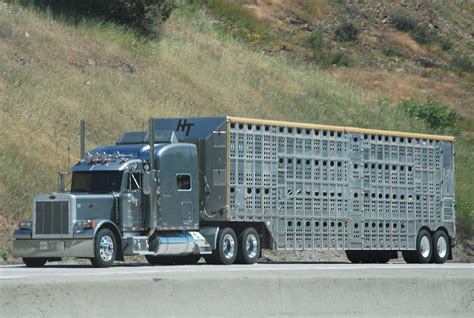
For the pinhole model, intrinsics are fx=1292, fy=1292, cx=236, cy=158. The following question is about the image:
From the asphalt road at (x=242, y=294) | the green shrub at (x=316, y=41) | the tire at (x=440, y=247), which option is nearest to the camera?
the asphalt road at (x=242, y=294)

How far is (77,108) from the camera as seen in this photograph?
143ft

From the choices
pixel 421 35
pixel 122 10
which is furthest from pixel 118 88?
pixel 421 35

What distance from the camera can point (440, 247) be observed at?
35.4m

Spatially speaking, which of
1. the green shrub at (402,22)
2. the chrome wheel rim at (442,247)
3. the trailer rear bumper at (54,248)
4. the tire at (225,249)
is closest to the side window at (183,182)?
the tire at (225,249)

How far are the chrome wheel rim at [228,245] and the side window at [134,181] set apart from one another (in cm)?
263

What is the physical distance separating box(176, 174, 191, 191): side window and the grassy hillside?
18.0ft

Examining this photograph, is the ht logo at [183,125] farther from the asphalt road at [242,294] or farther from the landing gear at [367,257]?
the asphalt road at [242,294]

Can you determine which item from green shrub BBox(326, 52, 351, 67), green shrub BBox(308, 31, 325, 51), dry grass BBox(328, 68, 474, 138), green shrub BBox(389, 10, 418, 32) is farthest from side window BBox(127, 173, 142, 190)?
green shrub BBox(389, 10, 418, 32)

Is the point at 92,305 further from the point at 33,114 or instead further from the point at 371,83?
the point at 371,83

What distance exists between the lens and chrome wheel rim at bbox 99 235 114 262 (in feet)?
86.7

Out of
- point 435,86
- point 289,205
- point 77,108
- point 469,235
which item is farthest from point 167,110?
point 435,86

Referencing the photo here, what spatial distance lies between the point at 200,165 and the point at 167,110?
58.4 feet

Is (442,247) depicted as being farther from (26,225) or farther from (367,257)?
(26,225)

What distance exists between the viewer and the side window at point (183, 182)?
1136 inches
